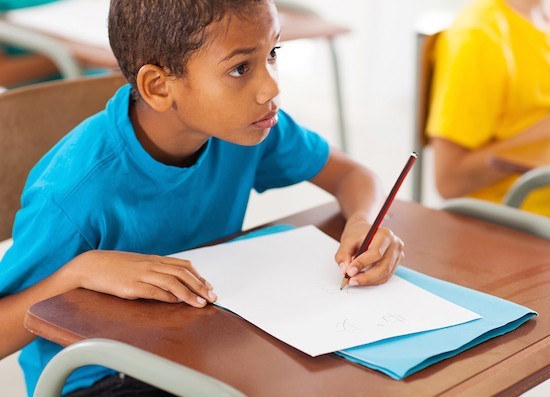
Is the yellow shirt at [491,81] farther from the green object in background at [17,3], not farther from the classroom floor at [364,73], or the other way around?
the classroom floor at [364,73]

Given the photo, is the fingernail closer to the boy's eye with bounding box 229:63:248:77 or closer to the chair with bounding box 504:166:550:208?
the boy's eye with bounding box 229:63:248:77

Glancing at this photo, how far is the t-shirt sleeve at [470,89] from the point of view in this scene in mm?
2092

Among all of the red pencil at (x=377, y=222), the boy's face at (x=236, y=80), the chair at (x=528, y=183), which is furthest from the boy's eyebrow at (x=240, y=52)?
the chair at (x=528, y=183)

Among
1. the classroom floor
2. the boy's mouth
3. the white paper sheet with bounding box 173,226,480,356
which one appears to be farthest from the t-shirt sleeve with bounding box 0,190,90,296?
the classroom floor

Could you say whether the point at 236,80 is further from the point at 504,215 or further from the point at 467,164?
the point at 467,164

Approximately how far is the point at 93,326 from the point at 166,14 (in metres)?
0.44

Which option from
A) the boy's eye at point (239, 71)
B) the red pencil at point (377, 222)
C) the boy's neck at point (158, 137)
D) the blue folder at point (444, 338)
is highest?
the boy's eye at point (239, 71)

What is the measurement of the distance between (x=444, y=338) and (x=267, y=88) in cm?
41

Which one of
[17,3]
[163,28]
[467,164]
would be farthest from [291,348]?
[17,3]

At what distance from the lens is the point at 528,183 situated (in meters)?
1.81

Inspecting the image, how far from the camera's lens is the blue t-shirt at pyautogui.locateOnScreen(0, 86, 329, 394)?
4.16 ft

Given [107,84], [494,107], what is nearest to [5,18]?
[107,84]

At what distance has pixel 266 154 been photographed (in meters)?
1.62

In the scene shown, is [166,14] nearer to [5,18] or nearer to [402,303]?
[402,303]
